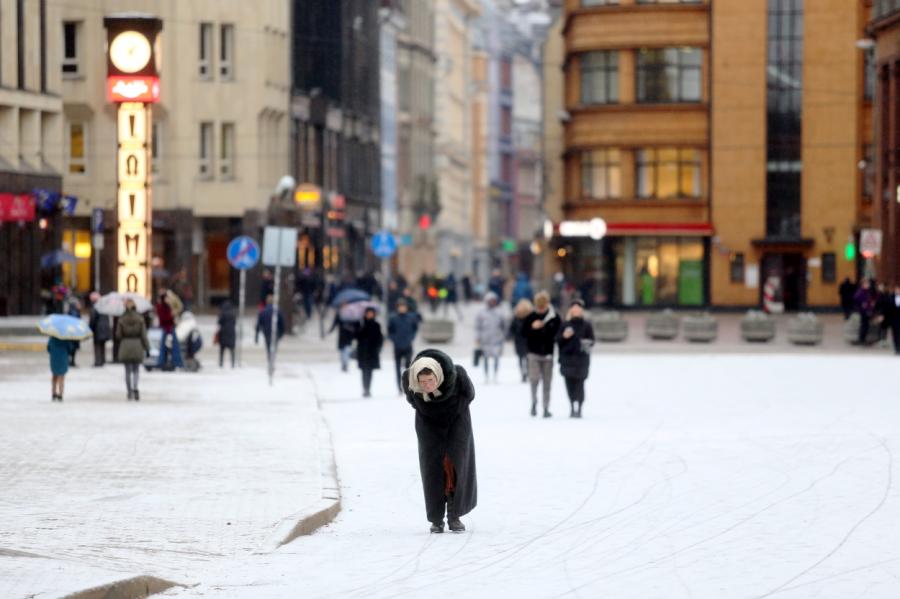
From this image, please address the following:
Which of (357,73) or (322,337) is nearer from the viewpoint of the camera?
(322,337)

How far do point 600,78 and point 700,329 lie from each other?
28.4m

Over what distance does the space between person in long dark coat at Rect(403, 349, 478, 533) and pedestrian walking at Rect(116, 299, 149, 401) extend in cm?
1533

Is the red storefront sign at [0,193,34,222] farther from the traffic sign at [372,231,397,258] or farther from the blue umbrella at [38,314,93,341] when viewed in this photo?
the blue umbrella at [38,314,93,341]

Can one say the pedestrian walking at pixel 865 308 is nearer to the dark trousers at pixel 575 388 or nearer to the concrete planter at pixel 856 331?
the concrete planter at pixel 856 331

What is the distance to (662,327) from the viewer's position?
5734 cm

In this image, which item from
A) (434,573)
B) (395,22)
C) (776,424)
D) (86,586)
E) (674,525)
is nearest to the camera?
(86,586)

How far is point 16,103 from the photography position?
62.0 m

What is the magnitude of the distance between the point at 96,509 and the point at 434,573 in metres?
4.03

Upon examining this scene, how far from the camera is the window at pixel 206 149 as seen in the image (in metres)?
76.4

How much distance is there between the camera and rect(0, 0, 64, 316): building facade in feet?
199

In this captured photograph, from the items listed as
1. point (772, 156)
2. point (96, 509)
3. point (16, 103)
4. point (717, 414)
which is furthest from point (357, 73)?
point (96, 509)

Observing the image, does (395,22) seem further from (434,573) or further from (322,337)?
(434,573)

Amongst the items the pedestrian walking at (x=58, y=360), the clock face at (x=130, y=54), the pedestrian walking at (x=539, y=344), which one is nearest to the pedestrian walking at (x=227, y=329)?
the clock face at (x=130, y=54)

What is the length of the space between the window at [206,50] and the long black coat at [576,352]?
49339 millimetres
